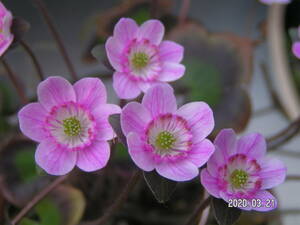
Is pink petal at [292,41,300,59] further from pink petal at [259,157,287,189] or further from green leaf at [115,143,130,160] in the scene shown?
green leaf at [115,143,130,160]

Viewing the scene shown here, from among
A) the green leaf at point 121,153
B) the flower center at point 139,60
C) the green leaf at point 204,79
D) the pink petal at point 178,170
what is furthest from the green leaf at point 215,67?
the pink petal at point 178,170

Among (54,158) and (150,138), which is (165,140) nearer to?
(150,138)

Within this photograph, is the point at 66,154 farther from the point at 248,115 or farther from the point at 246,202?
the point at 248,115

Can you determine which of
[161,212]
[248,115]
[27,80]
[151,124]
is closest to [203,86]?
[248,115]

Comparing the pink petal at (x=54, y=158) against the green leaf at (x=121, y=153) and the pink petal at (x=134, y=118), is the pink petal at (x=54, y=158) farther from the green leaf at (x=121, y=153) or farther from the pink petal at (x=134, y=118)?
the green leaf at (x=121, y=153)

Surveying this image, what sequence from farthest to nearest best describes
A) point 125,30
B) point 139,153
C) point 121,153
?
1. point 121,153
2. point 125,30
3. point 139,153

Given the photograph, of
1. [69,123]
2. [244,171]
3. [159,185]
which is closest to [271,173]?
[244,171]

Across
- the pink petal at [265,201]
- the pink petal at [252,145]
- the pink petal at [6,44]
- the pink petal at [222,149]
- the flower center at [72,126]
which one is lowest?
the pink petal at [265,201]
